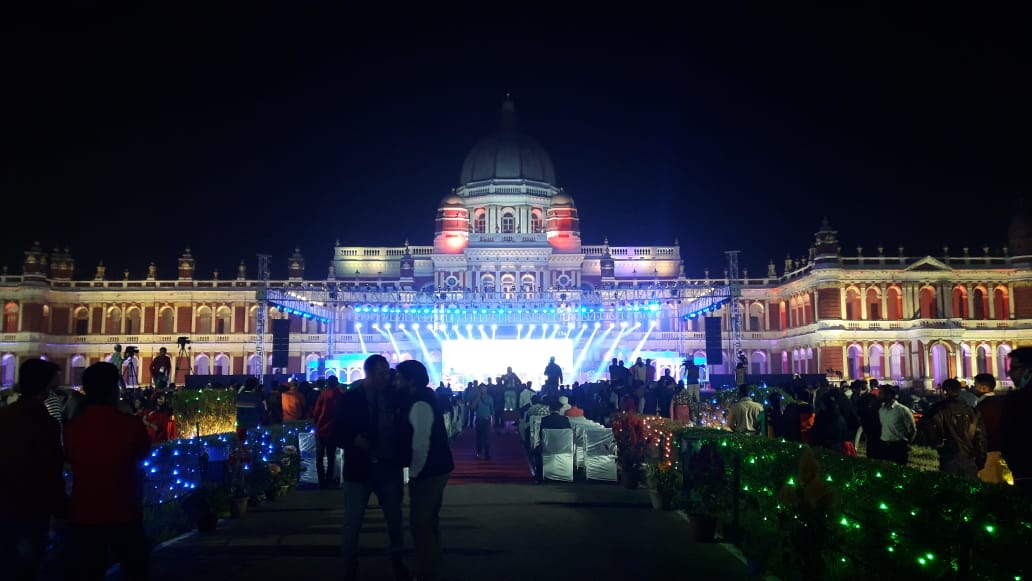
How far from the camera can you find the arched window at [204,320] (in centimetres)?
7081

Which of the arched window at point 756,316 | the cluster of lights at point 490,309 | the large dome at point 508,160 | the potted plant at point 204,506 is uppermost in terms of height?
the large dome at point 508,160

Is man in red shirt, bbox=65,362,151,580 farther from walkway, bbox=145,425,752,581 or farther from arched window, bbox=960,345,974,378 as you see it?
arched window, bbox=960,345,974,378

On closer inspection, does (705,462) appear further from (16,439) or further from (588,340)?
(588,340)

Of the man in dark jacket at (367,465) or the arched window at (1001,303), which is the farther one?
the arched window at (1001,303)

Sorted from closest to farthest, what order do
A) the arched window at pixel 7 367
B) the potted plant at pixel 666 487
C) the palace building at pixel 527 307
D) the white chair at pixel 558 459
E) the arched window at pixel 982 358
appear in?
the potted plant at pixel 666 487
the white chair at pixel 558 459
the palace building at pixel 527 307
the arched window at pixel 982 358
the arched window at pixel 7 367

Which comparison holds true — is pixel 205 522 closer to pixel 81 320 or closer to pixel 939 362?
pixel 939 362

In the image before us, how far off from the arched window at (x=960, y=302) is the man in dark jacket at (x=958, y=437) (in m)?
57.0

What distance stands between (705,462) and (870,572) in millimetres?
4613

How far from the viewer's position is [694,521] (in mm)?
11289

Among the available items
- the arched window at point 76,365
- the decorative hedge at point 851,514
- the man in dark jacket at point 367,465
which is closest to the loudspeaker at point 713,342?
the decorative hedge at point 851,514

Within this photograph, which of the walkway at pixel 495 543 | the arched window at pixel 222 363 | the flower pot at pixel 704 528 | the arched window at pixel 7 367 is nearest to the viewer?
the walkway at pixel 495 543

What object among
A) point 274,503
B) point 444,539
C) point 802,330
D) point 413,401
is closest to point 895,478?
point 413,401

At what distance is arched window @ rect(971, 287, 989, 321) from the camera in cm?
6234

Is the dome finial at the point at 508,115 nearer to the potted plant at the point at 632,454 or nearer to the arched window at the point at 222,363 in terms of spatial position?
the arched window at the point at 222,363
